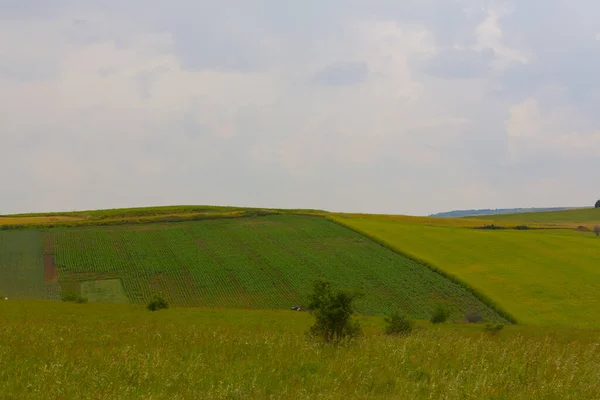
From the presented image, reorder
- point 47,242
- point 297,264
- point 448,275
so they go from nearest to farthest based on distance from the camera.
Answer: point 448,275
point 297,264
point 47,242

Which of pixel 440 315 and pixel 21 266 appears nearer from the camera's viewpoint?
pixel 440 315

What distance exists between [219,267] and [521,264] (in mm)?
33587

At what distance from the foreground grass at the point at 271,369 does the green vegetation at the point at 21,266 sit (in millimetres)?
43950

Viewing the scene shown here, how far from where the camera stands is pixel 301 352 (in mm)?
11945

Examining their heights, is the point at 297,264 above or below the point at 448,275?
above

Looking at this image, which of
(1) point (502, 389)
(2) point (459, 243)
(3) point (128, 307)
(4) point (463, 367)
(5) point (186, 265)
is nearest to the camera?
(1) point (502, 389)

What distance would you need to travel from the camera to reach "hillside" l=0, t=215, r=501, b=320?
176ft

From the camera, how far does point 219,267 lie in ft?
212

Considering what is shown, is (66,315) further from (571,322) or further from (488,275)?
(488,275)

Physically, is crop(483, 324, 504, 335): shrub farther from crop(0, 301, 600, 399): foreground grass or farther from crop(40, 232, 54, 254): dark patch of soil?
crop(40, 232, 54, 254): dark patch of soil

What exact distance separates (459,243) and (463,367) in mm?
66979

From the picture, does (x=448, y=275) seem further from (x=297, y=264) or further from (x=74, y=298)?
(x=74, y=298)

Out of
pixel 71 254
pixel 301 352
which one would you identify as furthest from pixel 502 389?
pixel 71 254

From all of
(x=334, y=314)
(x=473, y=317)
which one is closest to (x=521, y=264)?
(x=473, y=317)
